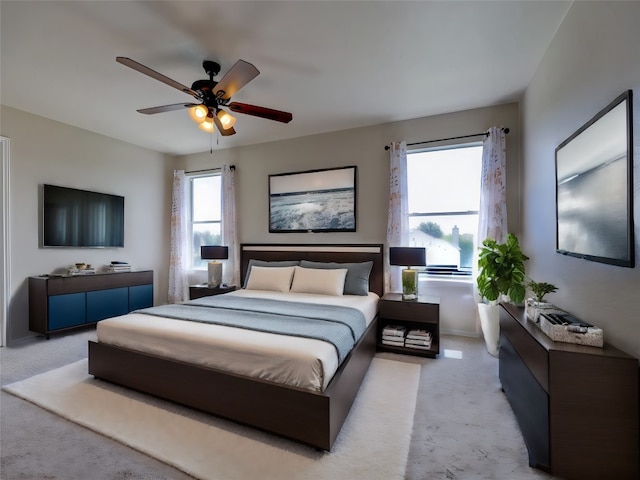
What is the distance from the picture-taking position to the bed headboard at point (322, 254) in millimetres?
3922

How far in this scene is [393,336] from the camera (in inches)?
128

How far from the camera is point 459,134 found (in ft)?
11.9

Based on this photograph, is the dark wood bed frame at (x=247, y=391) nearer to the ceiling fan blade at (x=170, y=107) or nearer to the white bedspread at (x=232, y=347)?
the white bedspread at (x=232, y=347)

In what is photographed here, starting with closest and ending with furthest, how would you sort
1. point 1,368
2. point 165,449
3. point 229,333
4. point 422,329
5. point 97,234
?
point 165,449 < point 229,333 < point 1,368 < point 422,329 < point 97,234

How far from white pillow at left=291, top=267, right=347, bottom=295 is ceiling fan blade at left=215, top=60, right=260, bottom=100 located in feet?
7.14

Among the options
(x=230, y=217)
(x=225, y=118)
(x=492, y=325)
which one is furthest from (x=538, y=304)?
(x=230, y=217)

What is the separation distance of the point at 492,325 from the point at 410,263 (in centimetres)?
104

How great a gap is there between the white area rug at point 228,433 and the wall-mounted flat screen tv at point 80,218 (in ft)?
6.79

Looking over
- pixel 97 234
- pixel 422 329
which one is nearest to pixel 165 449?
pixel 422 329

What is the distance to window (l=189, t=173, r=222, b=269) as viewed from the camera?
5305mm

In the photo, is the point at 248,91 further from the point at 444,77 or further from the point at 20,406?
the point at 20,406

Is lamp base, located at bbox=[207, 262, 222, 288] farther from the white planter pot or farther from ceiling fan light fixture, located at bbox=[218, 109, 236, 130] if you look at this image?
the white planter pot

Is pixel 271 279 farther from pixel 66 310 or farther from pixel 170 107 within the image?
pixel 66 310

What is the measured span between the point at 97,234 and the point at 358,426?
4.46m
